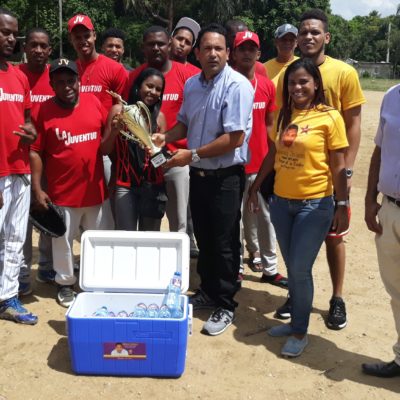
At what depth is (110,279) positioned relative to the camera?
155 inches

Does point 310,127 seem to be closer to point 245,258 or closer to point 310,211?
point 310,211

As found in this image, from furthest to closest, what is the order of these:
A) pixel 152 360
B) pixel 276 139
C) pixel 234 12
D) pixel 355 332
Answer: pixel 234 12
pixel 355 332
pixel 276 139
pixel 152 360

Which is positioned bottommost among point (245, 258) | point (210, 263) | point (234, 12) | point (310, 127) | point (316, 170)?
point (245, 258)

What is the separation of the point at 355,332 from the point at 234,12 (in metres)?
32.9

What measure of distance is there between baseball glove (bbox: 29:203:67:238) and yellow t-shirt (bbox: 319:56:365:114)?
236 centimetres

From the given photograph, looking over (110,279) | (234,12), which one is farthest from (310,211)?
(234,12)

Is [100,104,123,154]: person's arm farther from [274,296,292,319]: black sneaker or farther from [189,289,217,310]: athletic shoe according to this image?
[274,296,292,319]: black sneaker

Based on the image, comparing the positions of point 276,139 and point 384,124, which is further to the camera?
point 276,139

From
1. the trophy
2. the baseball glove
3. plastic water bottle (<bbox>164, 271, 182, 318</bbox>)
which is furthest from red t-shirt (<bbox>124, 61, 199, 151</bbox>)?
plastic water bottle (<bbox>164, 271, 182, 318</bbox>)

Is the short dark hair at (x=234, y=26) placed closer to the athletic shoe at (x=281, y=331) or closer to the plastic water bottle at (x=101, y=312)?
the athletic shoe at (x=281, y=331)

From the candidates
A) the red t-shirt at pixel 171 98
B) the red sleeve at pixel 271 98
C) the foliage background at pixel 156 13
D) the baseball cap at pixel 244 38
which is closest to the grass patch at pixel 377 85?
the foliage background at pixel 156 13

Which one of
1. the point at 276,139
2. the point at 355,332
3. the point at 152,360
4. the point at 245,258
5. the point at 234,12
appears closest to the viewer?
the point at 152,360

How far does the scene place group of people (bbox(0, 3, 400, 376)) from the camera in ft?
11.9

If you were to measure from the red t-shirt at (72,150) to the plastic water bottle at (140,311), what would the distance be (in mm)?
1112
